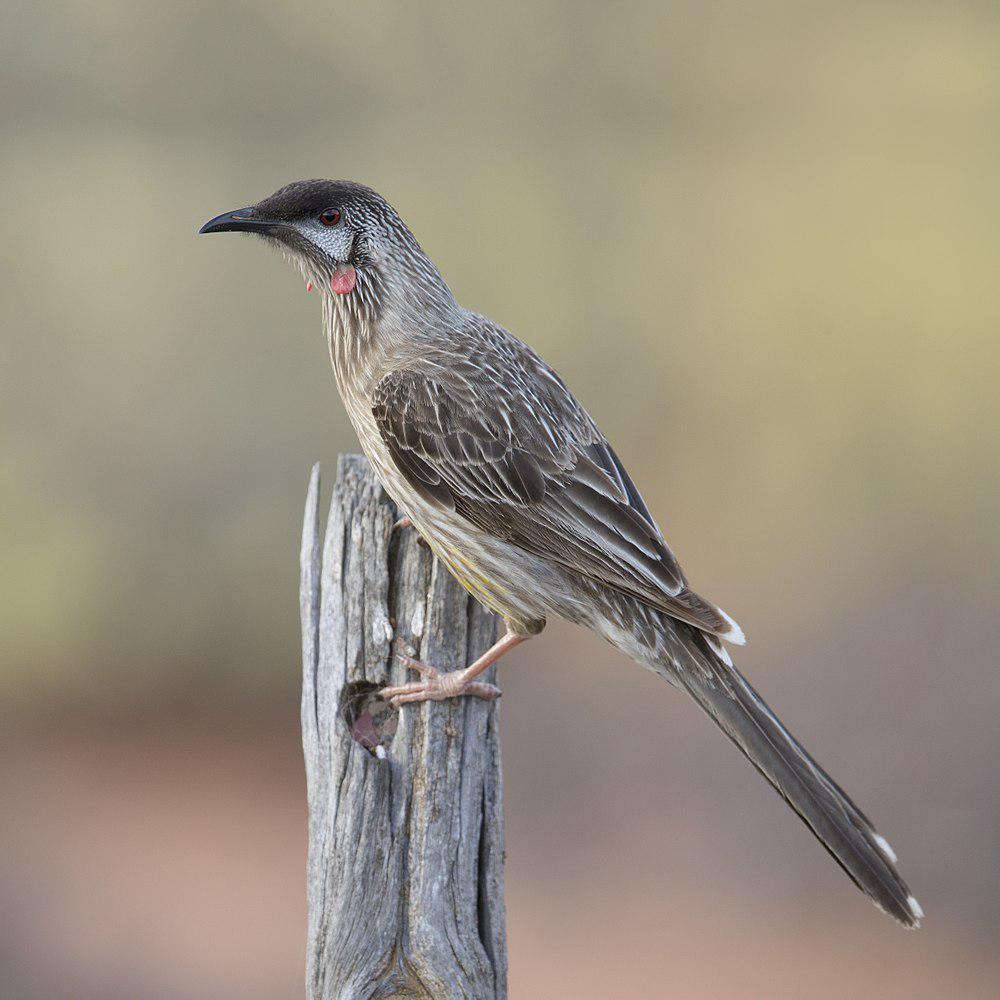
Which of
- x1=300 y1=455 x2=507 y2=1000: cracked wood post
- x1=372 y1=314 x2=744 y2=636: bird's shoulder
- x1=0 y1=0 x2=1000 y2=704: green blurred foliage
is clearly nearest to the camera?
x1=300 y1=455 x2=507 y2=1000: cracked wood post

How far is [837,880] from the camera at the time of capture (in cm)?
847

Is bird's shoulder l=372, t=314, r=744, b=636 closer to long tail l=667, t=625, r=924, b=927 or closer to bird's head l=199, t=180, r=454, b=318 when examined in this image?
long tail l=667, t=625, r=924, b=927

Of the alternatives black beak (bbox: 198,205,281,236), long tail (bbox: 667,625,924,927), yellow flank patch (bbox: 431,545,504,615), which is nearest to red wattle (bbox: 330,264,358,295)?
black beak (bbox: 198,205,281,236)

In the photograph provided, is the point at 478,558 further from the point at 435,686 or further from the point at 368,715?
the point at 368,715

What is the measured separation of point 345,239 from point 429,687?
1953mm

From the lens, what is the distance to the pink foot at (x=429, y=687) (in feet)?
13.0

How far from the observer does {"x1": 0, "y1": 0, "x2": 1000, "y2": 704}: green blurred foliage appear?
1040 centimetres

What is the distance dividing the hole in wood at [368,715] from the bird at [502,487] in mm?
96

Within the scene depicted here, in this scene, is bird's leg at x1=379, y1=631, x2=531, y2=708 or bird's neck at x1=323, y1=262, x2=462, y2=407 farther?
bird's neck at x1=323, y1=262, x2=462, y2=407

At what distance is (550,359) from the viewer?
440 inches

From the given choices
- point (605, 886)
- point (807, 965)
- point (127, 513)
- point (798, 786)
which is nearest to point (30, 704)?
point (127, 513)

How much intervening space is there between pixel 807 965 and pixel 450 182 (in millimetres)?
7191

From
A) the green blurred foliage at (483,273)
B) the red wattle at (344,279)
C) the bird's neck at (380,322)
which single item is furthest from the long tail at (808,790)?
the green blurred foliage at (483,273)

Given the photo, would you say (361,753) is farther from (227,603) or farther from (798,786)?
(227,603)
